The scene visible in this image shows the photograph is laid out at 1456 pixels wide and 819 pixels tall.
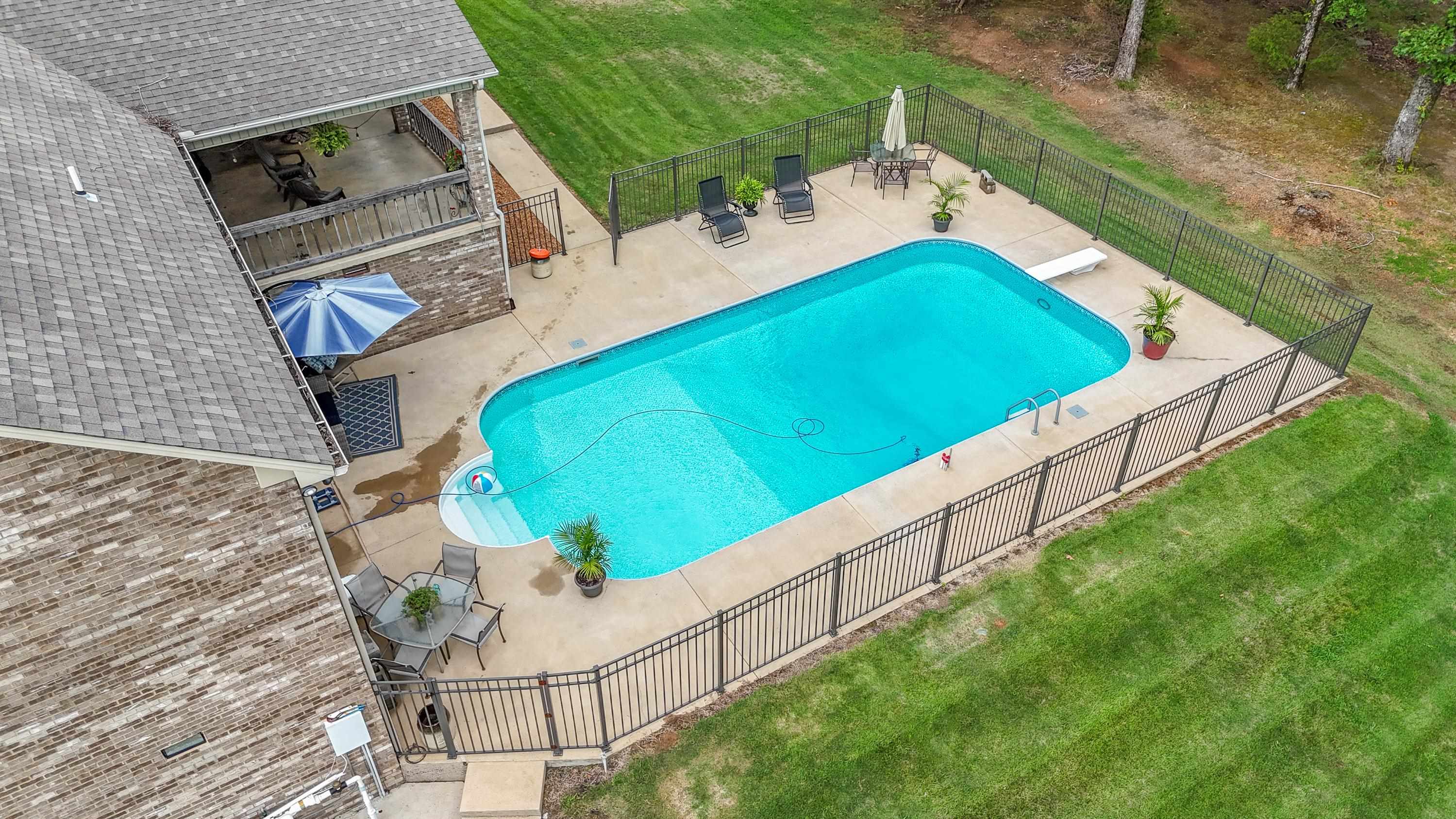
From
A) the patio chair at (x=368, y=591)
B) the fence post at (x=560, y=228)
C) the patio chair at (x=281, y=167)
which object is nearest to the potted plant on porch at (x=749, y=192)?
the fence post at (x=560, y=228)

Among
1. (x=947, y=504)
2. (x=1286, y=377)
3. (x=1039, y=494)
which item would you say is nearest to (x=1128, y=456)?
(x=1039, y=494)

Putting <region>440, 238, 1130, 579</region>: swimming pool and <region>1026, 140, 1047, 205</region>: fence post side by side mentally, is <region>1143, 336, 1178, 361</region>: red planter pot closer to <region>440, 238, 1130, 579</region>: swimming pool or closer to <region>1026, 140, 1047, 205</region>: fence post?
<region>440, 238, 1130, 579</region>: swimming pool

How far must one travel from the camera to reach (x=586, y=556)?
14.6 meters

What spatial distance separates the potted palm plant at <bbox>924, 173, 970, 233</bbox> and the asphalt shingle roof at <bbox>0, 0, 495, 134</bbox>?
10.1 meters

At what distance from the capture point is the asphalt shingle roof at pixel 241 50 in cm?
1611

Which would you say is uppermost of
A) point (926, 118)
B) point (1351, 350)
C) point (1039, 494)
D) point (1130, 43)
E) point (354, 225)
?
point (1130, 43)

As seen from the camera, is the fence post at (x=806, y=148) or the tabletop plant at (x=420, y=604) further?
the fence post at (x=806, y=148)

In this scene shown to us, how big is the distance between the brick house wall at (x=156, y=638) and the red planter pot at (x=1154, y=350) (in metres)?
14.5

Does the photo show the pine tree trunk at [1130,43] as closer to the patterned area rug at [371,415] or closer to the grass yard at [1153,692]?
the grass yard at [1153,692]

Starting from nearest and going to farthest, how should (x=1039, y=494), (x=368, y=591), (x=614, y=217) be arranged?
(x=368, y=591)
(x=1039, y=494)
(x=614, y=217)

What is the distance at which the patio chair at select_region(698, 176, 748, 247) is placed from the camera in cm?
2234

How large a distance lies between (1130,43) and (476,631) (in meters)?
23.5

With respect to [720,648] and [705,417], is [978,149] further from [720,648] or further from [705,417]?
[720,648]

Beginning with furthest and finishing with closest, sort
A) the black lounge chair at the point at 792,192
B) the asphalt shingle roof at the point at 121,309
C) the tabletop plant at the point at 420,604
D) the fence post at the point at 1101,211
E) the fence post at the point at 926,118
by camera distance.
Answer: the fence post at the point at 926,118 < the black lounge chair at the point at 792,192 < the fence post at the point at 1101,211 < the tabletop plant at the point at 420,604 < the asphalt shingle roof at the point at 121,309
